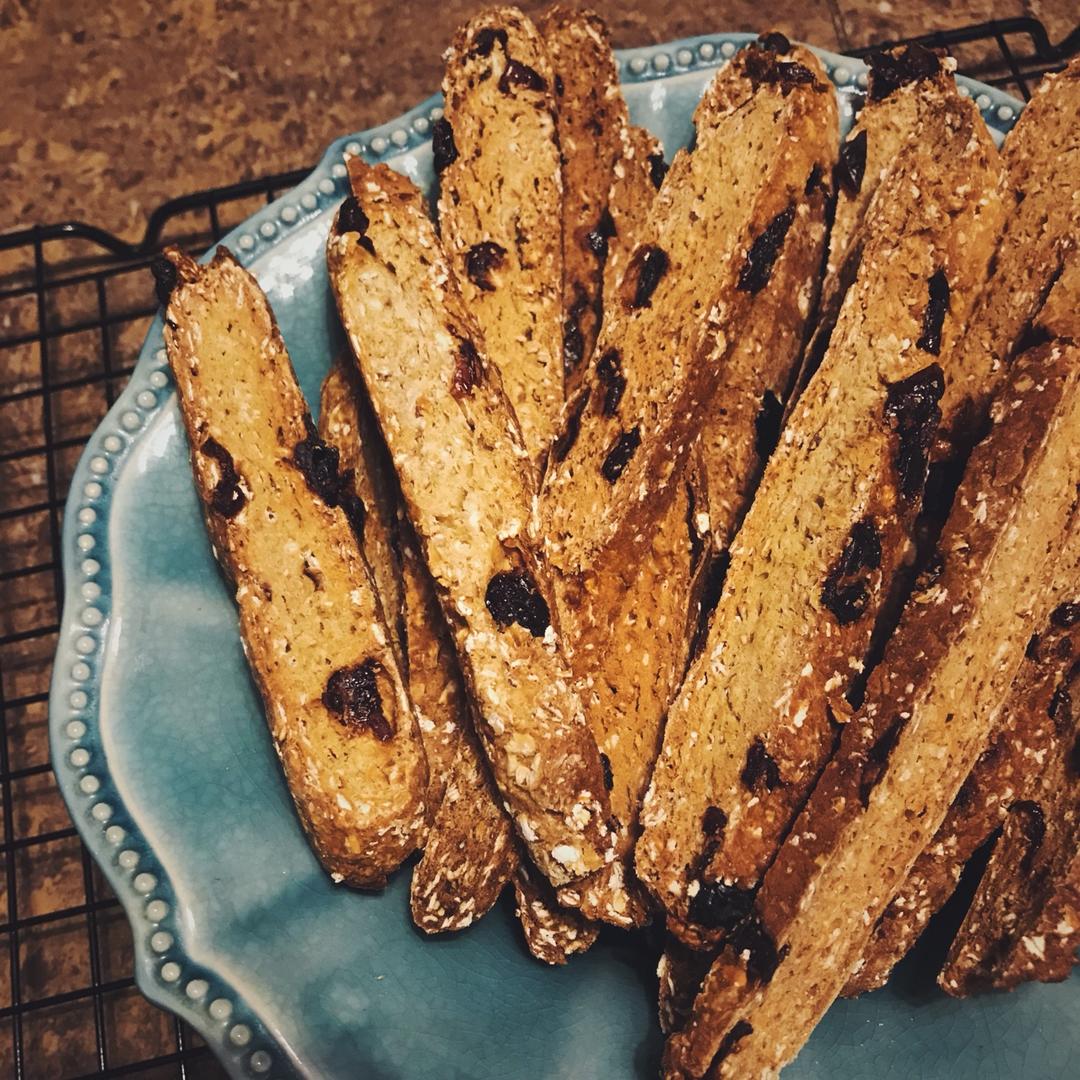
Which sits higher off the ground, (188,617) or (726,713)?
(188,617)

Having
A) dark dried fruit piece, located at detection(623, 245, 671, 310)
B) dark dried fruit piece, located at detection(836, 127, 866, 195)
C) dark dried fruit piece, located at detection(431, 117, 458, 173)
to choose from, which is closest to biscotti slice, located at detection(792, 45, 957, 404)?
dark dried fruit piece, located at detection(836, 127, 866, 195)

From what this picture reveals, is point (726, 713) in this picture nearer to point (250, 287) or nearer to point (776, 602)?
point (776, 602)

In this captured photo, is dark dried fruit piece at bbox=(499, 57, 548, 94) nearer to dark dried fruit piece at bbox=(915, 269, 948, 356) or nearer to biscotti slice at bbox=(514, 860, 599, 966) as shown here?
dark dried fruit piece at bbox=(915, 269, 948, 356)

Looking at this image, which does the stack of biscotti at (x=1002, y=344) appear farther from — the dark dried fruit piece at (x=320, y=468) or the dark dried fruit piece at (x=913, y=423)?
the dark dried fruit piece at (x=320, y=468)

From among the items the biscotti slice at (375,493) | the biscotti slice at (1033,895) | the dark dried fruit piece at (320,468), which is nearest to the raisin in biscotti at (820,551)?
the biscotti slice at (1033,895)

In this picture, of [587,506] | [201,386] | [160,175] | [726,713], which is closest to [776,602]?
[726,713]

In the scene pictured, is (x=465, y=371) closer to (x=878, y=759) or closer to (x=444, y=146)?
(x=444, y=146)
